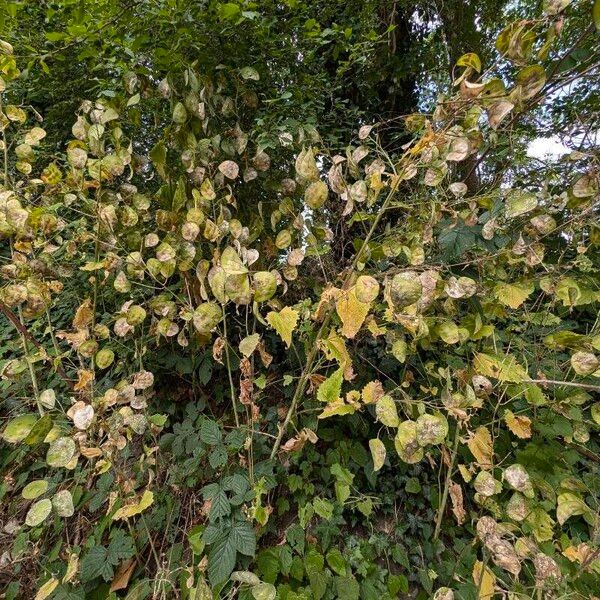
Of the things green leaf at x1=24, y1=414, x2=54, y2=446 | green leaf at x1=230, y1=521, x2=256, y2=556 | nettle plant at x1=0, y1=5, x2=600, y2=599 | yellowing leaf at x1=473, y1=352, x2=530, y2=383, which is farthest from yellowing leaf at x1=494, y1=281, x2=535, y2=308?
green leaf at x1=24, y1=414, x2=54, y2=446

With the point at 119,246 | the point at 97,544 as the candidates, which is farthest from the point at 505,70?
the point at 97,544

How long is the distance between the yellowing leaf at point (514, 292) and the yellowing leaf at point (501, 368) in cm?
15

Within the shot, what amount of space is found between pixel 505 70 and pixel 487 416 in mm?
1940

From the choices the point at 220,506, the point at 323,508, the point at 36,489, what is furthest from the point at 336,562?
the point at 36,489

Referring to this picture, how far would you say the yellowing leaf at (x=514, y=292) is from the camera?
3.36 feet

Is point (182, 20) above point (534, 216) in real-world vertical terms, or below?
Answer: above

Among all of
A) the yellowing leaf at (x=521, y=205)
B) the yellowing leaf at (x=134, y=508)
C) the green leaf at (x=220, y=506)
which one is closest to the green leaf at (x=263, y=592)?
the green leaf at (x=220, y=506)

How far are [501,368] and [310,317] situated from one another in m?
0.57

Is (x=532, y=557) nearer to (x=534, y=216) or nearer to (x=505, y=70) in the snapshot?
(x=534, y=216)

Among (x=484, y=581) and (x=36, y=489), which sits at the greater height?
(x=36, y=489)

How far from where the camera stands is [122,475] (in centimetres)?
116

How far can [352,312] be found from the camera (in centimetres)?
76

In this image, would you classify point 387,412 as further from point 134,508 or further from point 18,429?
point 18,429

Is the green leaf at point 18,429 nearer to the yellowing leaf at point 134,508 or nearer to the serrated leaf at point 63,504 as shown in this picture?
the serrated leaf at point 63,504
